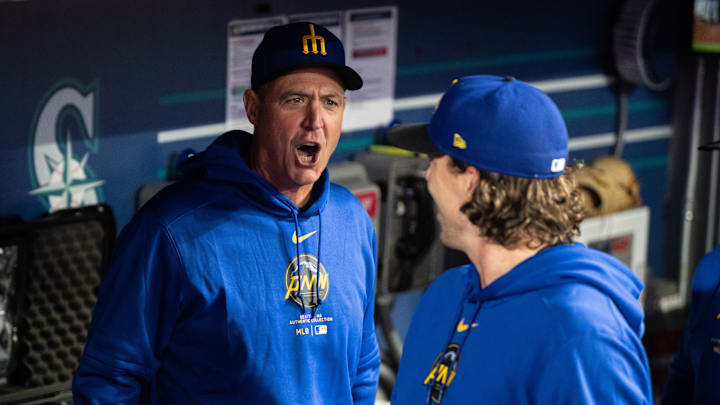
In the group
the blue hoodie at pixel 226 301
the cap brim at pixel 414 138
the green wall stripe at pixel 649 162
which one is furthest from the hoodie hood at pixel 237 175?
the green wall stripe at pixel 649 162

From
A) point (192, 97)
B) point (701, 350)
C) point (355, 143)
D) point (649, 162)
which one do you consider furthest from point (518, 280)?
point (649, 162)

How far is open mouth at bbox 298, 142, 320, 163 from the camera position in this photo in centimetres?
249

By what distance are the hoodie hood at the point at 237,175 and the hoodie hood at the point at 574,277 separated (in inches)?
27.5

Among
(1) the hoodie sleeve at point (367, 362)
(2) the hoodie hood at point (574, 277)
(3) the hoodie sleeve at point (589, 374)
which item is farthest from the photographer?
(1) the hoodie sleeve at point (367, 362)

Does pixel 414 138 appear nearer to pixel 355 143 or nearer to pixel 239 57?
pixel 239 57

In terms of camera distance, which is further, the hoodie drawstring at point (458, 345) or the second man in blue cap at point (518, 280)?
the hoodie drawstring at point (458, 345)

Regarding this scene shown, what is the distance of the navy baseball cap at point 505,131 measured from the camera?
199cm

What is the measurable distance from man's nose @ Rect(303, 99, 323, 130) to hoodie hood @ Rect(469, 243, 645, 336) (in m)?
0.71

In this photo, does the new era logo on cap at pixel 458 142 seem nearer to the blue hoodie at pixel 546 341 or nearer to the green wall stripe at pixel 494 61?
the blue hoodie at pixel 546 341

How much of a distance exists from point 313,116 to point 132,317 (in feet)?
2.33

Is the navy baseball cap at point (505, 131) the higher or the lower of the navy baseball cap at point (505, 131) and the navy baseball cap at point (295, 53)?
the lower

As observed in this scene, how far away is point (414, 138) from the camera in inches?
89.4

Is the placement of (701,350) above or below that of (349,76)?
below

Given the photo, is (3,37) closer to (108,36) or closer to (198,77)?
(108,36)
